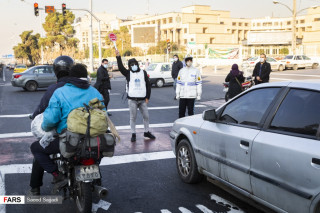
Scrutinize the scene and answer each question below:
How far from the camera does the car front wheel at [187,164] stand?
5.04 meters

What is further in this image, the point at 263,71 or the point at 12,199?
the point at 263,71

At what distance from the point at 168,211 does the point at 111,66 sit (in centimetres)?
5015

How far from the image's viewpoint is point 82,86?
4035 millimetres

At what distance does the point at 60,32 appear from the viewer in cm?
7338

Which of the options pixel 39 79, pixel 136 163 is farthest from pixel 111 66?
pixel 136 163

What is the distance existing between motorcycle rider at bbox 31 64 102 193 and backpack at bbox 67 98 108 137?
17cm

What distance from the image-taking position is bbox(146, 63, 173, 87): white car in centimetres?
2262

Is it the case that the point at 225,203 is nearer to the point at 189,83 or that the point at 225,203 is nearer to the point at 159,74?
the point at 189,83

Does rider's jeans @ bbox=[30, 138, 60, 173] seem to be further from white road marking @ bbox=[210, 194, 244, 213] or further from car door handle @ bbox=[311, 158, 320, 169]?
car door handle @ bbox=[311, 158, 320, 169]

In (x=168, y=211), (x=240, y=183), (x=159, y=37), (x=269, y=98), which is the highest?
(x=159, y=37)

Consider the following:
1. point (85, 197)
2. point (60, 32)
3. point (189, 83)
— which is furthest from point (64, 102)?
point (60, 32)

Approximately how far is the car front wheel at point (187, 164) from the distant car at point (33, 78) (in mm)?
17581

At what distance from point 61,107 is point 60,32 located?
73.7 metres

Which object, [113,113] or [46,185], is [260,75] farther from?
[46,185]
